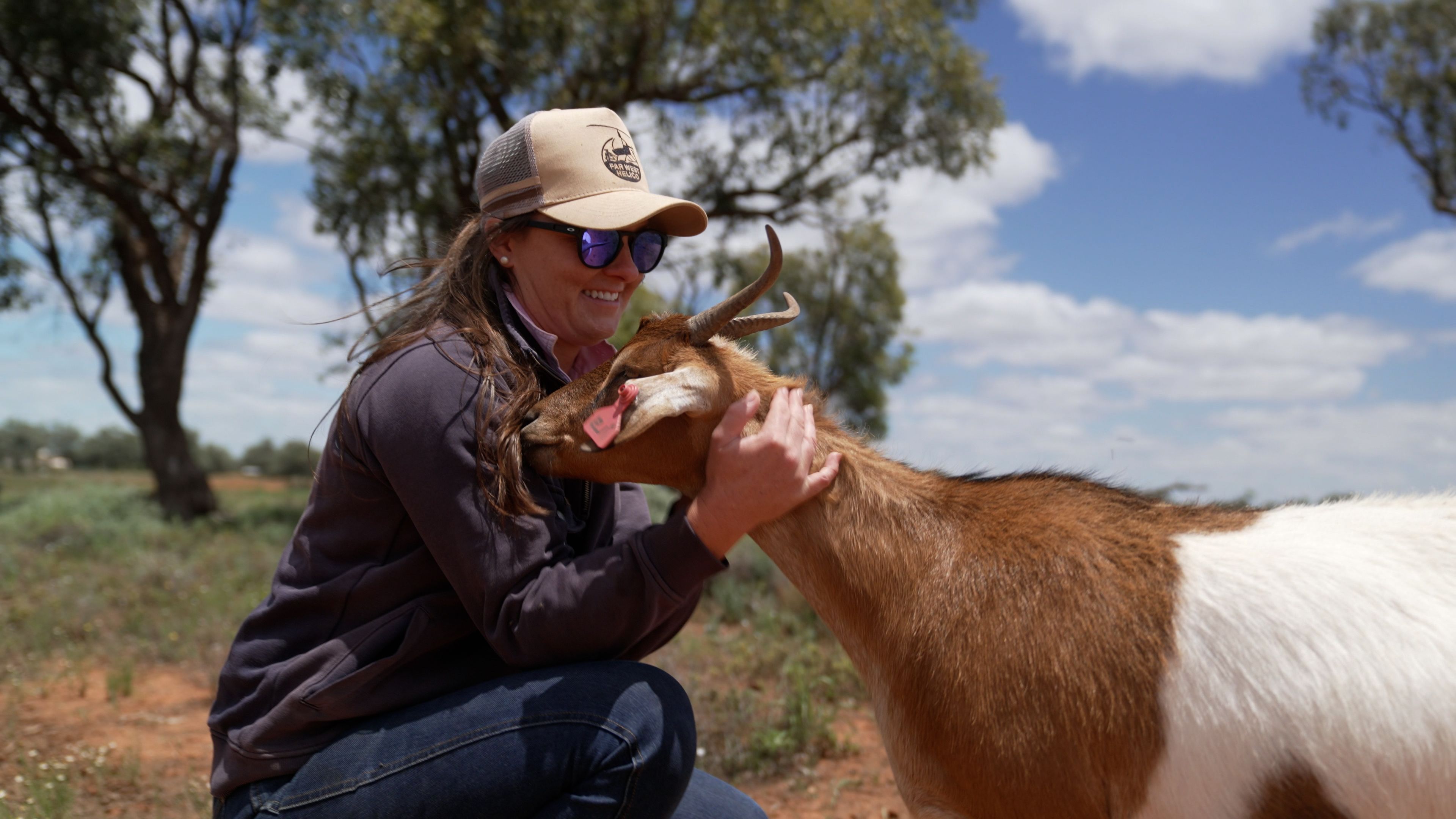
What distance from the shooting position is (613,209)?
115 inches

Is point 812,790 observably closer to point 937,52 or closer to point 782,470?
point 782,470

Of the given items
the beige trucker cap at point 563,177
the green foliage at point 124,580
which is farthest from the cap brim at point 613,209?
the green foliage at point 124,580

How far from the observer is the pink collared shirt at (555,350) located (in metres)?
2.99

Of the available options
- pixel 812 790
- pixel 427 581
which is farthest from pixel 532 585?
pixel 812 790

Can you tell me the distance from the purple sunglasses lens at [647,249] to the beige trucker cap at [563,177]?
11 cm

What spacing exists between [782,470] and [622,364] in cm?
63

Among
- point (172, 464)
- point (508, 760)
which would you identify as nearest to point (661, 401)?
point (508, 760)

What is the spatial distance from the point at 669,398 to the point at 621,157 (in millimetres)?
848

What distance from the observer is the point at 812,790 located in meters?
5.06

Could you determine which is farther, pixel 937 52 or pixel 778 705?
pixel 937 52

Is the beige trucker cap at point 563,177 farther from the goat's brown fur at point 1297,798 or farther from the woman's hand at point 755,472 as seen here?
the goat's brown fur at point 1297,798

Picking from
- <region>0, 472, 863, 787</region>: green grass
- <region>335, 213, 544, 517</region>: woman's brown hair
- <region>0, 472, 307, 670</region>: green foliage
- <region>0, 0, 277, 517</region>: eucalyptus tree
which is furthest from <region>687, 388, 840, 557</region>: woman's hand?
<region>0, 0, 277, 517</region>: eucalyptus tree

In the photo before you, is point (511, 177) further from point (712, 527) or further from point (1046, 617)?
point (1046, 617)

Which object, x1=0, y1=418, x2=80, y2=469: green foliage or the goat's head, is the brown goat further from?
x1=0, y1=418, x2=80, y2=469: green foliage
